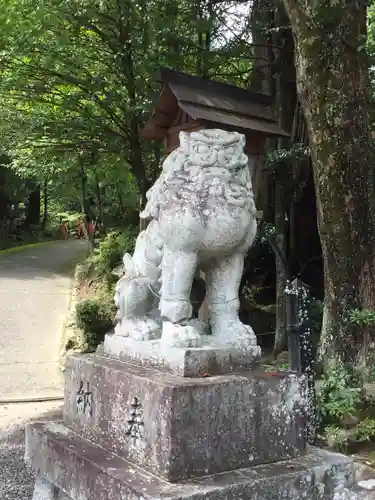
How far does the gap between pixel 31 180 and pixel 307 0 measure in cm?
1660

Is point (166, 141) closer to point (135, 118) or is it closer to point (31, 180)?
point (135, 118)

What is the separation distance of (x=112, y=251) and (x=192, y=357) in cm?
832

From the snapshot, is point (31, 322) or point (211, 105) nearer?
point (211, 105)

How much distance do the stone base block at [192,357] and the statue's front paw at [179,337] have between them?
25mm

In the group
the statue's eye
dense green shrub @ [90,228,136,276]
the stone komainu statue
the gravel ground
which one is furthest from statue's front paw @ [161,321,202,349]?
dense green shrub @ [90,228,136,276]

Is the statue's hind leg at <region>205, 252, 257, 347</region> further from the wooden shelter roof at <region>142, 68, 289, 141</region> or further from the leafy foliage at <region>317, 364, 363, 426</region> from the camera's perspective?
the wooden shelter roof at <region>142, 68, 289, 141</region>

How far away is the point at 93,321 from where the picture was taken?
8250 millimetres

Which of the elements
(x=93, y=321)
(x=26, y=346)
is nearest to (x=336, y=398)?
(x=93, y=321)

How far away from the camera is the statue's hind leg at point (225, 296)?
9.33 ft

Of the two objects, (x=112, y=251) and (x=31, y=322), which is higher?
(x=112, y=251)

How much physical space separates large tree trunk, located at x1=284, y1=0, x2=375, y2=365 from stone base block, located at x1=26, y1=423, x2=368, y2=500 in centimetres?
261

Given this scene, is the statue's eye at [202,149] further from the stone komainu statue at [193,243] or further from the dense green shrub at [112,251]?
the dense green shrub at [112,251]

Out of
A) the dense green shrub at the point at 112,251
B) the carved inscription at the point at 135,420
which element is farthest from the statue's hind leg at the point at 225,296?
the dense green shrub at the point at 112,251

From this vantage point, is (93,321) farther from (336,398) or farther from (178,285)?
(178,285)
